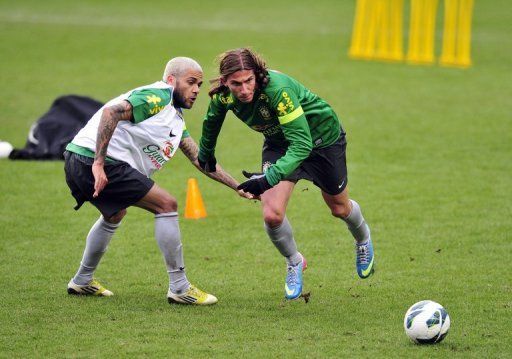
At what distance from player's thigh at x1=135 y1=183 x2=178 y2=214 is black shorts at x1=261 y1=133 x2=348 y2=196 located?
33.3 inches

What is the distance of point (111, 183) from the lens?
7262mm

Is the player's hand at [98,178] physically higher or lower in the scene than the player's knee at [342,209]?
higher

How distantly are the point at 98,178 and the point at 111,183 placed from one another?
30cm

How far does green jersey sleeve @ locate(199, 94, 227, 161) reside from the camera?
7.42m

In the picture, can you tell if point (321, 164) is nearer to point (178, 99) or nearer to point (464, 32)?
point (178, 99)

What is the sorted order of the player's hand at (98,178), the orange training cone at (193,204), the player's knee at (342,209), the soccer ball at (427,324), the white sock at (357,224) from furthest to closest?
the orange training cone at (193,204)
the white sock at (357,224)
the player's knee at (342,209)
the player's hand at (98,178)
the soccer ball at (427,324)

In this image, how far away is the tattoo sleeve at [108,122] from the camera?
700cm

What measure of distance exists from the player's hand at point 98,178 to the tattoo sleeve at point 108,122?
6 centimetres

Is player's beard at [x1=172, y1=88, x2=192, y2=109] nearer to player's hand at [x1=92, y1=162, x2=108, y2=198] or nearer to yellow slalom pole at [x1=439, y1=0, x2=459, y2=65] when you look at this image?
player's hand at [x1=92, y1=162, x2=108, y2=198]

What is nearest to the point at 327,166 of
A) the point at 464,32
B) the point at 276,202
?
the point at 276,202

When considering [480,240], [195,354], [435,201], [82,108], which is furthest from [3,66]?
[195,354]

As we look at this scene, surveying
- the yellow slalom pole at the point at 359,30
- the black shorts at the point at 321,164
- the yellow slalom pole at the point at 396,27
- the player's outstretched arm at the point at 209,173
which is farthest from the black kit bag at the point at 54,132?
the yellow slalom pole at the point at 359,30

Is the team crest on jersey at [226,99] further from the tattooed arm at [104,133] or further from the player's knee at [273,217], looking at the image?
the player's knee at [273,217]

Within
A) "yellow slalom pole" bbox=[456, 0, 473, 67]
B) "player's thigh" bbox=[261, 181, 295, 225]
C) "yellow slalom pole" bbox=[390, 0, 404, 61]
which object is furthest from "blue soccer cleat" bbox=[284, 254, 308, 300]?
"yellow slalom pole" bbox=[390, 0, 404, 61]
